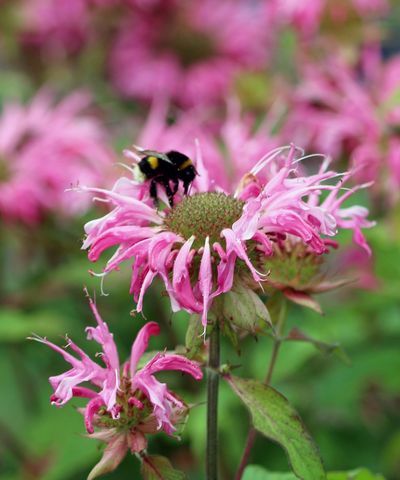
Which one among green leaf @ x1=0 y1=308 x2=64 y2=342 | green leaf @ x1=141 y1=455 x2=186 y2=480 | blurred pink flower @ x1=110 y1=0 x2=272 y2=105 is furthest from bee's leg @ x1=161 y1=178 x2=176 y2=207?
blurred pink flower @ x1=110 y1=0 x2=272 y2=105

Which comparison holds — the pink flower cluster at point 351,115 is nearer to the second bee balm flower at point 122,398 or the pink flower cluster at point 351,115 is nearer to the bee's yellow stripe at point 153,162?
the bee's yellow stripe at point 153,162

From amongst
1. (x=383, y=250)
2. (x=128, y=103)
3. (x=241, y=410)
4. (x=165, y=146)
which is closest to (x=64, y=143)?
(x=165, y=146)

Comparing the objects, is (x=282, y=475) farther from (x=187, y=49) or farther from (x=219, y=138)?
(x=187, y=49)

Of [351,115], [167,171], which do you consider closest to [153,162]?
[167,171]

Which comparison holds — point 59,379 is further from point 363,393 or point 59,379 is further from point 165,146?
point 165,146

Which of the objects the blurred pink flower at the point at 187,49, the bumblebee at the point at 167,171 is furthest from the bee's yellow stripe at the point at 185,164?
the blurred pink flower at the point at 187,49

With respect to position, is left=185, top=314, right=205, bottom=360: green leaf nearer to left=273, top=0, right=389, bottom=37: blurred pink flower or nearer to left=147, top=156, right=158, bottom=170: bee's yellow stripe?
left=147, top=156, right=158, bottom=170: bee's yellow stripe
